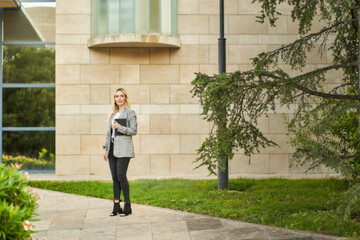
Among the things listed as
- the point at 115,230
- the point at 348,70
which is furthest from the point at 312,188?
the point at 115,230

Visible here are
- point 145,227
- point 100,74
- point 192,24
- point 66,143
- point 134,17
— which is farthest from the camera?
point 192,24

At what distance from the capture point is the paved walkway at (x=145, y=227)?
694 centimetres

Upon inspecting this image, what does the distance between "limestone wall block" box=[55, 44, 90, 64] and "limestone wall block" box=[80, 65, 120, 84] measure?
23 centimetres

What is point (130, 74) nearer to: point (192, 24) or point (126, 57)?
point (126, 57)

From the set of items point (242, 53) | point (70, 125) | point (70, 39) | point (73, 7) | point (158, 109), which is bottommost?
point (70, 125)

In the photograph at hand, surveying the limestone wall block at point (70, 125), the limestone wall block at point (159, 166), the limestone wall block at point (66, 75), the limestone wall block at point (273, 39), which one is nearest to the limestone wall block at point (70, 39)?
the limestone wall block at point (66, 75)

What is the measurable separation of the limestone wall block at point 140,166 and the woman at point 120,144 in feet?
20.1

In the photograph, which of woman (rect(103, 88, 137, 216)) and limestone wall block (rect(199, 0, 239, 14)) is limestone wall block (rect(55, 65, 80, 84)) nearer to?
limestone wall block (rect(199, 0, 239, 14))

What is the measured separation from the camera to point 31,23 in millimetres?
15414

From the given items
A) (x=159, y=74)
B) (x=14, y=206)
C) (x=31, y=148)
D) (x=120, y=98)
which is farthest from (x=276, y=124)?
(x=14, y=206)

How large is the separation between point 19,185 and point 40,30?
40.7ft

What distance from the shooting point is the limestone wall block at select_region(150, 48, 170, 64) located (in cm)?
1466

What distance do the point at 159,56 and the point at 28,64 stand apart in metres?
4.04

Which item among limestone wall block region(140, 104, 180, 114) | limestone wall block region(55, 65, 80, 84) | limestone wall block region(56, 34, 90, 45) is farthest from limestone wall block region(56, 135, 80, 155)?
limestone wall block region(56, 34, 90, 45)
